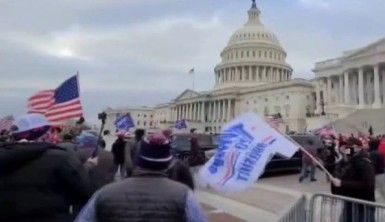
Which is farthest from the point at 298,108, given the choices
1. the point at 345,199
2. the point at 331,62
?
the point at 345,199

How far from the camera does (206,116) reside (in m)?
123

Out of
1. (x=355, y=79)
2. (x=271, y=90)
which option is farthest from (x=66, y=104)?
(x=271, y=90)

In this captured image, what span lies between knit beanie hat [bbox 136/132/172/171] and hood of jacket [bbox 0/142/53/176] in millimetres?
1178

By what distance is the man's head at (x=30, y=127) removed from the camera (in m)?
4.73

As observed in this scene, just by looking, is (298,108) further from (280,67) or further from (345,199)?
(345,199)

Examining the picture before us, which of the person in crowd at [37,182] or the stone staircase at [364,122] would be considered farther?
the stone staircase at [364,122]

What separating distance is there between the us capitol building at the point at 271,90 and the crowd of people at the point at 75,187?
59.7 m

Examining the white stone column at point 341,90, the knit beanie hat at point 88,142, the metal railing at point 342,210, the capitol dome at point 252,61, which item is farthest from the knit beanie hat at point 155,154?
the capitol dome at point 252,61

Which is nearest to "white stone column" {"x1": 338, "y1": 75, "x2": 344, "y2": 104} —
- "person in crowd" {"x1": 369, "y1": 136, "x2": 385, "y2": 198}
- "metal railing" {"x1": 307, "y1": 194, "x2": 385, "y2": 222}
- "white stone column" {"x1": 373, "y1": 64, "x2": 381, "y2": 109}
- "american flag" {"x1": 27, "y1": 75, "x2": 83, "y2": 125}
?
"white stone column" {"x1": 373, "y1": 64, "x2": 381, "y2": 109}

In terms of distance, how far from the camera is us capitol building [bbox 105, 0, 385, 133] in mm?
77562

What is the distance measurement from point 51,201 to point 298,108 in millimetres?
95263

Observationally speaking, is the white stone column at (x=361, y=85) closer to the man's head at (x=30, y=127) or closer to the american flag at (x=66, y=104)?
the american flag at (x=66, y=104)

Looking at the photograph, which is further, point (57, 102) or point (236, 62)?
point (236, 62)

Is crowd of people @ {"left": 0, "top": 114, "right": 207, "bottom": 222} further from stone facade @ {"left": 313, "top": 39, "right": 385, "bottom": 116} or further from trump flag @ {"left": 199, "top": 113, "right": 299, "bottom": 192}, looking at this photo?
stone facade @ {"left": 313, "top": 39, "right": 385, "bottom": 116}
